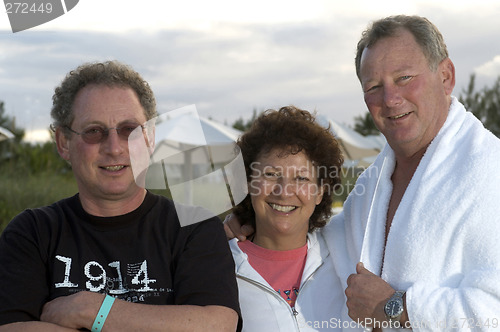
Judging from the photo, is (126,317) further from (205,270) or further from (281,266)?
(281,266)

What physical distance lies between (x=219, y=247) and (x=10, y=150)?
15112 mm

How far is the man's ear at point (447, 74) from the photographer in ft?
9.30

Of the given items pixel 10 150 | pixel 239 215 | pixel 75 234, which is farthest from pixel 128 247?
pixel 10 150

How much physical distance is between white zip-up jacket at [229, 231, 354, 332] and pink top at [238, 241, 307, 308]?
60 mm

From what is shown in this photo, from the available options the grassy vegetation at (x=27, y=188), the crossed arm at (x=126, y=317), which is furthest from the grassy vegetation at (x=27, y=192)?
the crossed arm at (x=126, y=317)

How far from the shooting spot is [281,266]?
10.0ft

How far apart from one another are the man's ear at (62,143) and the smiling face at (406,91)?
4.87 ft

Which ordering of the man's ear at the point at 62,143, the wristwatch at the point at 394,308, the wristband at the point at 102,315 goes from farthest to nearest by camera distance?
1. the man's ear at the point at 62,143
2. the wristwatch at the point at 394,308
3. the wristband at the point at 102,315

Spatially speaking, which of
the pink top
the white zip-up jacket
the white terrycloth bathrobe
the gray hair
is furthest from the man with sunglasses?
the gray hair

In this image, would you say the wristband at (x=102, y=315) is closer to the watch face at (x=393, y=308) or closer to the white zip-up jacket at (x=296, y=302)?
the white zip-up jacket at (x=296, y=302)

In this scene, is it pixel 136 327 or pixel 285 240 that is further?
pixel 285 240

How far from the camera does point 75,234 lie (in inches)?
102

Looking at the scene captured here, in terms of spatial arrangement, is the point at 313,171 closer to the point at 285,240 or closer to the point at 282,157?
the point at 282,157

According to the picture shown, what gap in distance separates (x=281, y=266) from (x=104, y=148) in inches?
43.5
